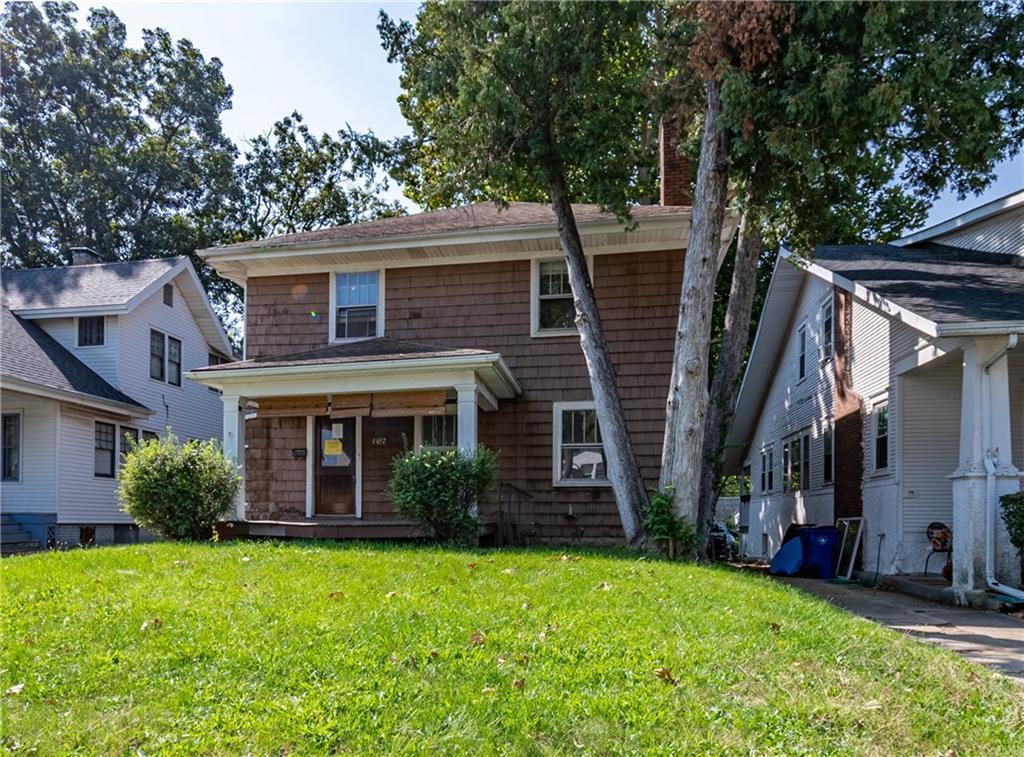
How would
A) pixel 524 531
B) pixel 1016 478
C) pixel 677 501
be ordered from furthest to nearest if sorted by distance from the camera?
pixel 524 531 < pixel 677 501 < pixel 1016 478

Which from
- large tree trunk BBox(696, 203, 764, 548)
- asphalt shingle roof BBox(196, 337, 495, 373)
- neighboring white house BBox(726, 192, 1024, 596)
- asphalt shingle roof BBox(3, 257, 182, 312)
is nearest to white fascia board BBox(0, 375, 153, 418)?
asphalt shingle roof BBox(3, 257, 182, 312)

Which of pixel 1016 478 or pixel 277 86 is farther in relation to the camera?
pixel 277 86

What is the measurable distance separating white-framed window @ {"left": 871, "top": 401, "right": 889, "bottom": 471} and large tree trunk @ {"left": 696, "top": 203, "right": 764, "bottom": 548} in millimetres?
2419

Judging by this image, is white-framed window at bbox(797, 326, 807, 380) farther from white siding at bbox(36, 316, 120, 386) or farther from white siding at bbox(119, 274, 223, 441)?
white siding at bbox(36, 316, 120, 386)

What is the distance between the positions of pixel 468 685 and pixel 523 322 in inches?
381

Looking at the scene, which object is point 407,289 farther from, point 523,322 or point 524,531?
point 524,531

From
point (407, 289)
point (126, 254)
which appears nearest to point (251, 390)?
point (407, 289)

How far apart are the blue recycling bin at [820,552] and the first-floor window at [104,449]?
587 inches

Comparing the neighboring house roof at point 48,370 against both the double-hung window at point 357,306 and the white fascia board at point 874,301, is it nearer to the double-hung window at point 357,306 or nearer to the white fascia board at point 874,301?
the double-hung window at point 357,306

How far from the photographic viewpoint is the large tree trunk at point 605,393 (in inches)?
427

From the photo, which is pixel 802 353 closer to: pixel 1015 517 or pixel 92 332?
pixel 1015 517

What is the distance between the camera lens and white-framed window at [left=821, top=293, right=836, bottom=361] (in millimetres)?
15305

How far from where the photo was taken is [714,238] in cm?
1070

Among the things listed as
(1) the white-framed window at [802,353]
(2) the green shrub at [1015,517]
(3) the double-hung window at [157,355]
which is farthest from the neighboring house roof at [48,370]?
(2) the green shrub at [1015,517]
